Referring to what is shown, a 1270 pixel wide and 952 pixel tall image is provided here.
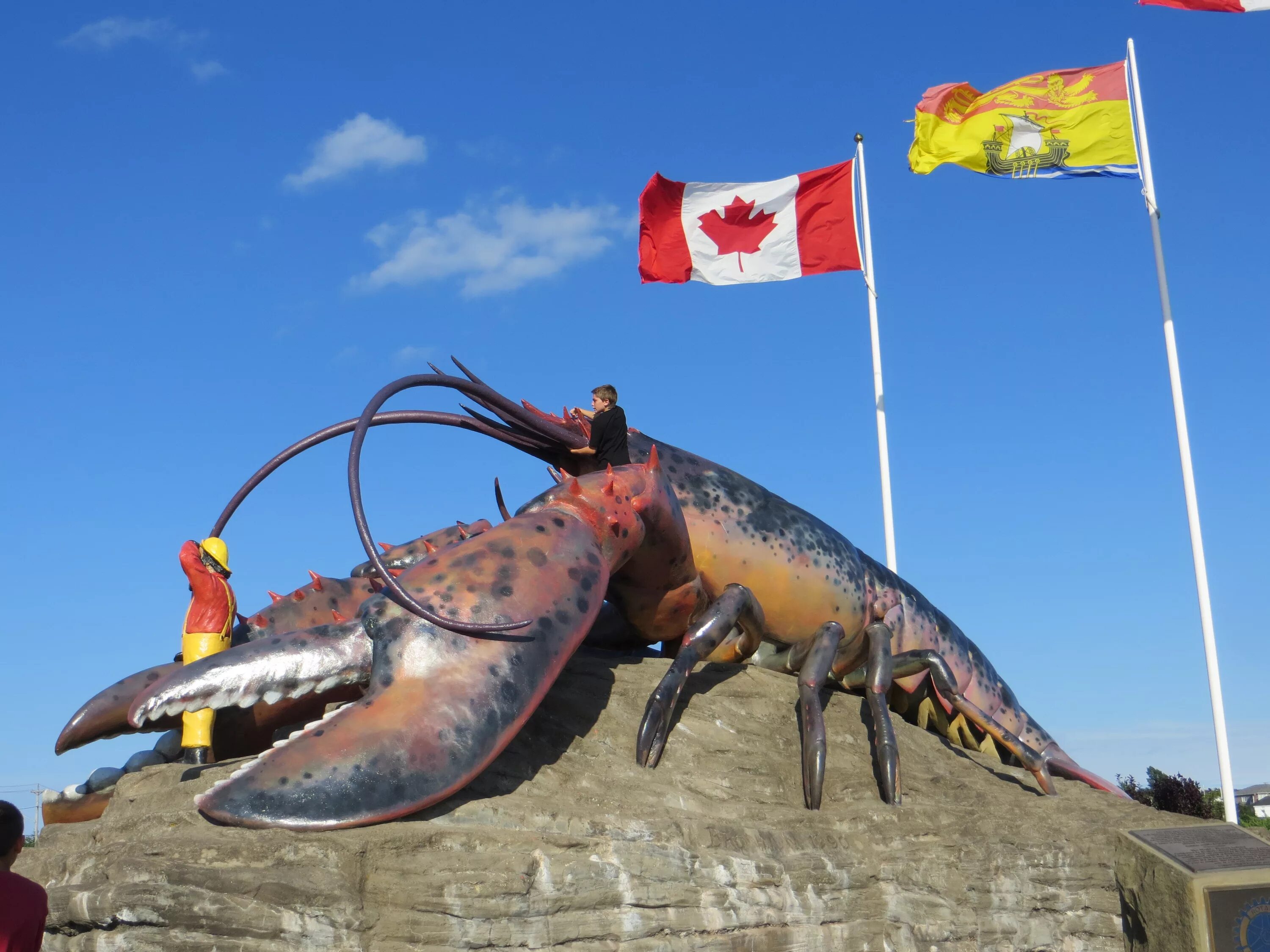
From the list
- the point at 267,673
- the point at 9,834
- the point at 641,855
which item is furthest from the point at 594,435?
the point at 9,834

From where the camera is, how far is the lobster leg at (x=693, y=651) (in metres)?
6.77

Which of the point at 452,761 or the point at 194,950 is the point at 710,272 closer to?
the point at 452,761

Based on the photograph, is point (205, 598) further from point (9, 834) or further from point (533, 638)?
point (9, 834)

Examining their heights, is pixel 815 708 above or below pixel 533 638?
below

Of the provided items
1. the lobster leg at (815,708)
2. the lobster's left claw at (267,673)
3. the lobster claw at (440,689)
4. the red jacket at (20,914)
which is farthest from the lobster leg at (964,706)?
the red jacket at (20,914)

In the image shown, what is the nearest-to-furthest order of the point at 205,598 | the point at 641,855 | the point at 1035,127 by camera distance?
the point at 641,855 < the point at 205,598 < the point at 1035,127

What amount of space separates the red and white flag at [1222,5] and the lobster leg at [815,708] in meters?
8.43

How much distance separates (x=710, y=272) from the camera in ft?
46.2

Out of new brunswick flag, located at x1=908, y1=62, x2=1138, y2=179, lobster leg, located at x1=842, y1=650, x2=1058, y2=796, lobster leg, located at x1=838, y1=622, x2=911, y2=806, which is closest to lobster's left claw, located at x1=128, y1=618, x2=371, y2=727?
lobster leg, located at x1=838, y1=622, x2=911, y2=806

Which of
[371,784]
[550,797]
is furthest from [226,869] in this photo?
[550,797]

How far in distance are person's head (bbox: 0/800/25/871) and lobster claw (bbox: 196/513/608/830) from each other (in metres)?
1.43

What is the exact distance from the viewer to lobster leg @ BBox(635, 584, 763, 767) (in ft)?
22.2

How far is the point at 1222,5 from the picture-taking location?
12602 millimetres

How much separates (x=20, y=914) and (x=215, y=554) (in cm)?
405
